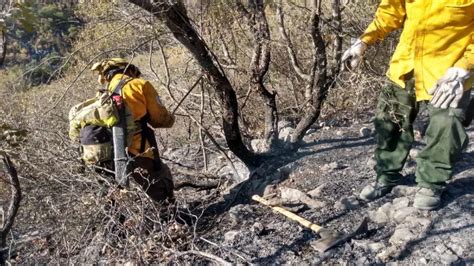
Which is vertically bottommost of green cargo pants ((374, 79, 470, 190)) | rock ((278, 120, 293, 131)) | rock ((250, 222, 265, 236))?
rock ((278, 120, 293, 131))

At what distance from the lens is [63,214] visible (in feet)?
9.48

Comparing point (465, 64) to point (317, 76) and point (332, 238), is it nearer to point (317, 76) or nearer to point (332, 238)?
point (332, 238)

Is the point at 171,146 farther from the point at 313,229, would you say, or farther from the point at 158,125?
the point at 313,229

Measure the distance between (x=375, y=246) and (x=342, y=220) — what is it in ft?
1.08

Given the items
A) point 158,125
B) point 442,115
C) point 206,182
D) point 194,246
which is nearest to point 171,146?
point 206,182

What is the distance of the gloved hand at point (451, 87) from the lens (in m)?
2.30

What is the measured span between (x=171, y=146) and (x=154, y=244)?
3.69 meters

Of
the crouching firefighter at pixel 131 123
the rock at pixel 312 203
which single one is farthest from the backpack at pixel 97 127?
the rock at pixel 312 203

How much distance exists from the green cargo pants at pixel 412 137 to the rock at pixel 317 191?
1.33 feet

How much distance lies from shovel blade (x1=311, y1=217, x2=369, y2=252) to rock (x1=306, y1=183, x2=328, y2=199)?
0.54 m

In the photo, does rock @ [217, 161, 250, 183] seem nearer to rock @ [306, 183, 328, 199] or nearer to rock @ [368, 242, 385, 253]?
rock @ [306, 183, 328, 199]

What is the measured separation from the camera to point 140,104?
11.5 feet

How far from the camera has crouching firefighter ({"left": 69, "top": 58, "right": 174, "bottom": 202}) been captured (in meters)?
3.26

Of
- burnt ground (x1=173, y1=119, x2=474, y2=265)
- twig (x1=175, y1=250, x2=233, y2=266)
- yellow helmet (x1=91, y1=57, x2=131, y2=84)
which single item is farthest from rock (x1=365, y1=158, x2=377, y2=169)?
yellow helmet (x1=91, y1=57, x2=131, y2=84)
